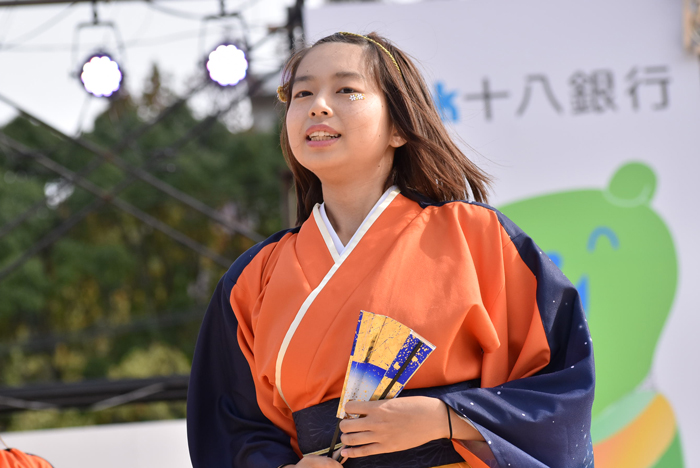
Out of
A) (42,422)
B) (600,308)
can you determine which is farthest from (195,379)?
(42,422)

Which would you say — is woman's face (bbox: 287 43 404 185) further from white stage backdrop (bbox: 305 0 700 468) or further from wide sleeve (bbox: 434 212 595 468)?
white stage backdrop (bbox: 305 0 700 468)

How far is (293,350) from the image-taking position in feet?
3.88

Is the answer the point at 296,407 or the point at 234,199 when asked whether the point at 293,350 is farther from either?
the point at 234,199

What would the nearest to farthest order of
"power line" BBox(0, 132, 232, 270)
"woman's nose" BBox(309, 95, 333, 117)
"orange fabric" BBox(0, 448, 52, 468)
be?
1. "woman's nose" BBox(309, 95, 333, 117)
2. "orange fabric" BBox(0, 448, 52, 468)
3. "power line" BBox(0, 132, 232, 270)

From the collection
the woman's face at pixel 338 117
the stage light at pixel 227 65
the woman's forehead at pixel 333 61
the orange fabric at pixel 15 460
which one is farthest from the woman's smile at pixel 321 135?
the stage light at pixel 227 65

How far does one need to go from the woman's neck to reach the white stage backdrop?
148 cm

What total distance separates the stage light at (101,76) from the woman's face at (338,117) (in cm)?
248

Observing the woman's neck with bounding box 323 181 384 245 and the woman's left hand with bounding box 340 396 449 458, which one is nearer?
the woman's left hand with bounding box 340 396 449 458

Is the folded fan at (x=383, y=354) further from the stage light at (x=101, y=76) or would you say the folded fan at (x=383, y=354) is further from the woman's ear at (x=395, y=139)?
the stage light at (x=101, y=76)

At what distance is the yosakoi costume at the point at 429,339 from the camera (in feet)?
3.62

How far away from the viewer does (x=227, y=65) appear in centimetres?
348

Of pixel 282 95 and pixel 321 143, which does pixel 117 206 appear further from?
pixel 321 143

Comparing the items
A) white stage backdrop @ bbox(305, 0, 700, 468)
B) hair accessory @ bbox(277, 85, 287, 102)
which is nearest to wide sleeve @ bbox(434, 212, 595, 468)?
hair accessory @ bbox(277, 85, 287, 102)

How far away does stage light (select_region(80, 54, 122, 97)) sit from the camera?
3529 millimetres
